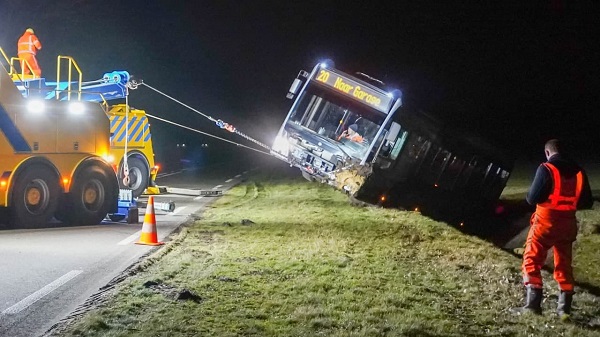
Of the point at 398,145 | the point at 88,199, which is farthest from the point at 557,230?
the point at 398,145

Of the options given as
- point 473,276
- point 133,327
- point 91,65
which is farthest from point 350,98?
point 91,65

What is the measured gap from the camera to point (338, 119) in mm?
15547

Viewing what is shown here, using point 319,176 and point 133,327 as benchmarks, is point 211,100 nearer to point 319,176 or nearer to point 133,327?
point 319,176

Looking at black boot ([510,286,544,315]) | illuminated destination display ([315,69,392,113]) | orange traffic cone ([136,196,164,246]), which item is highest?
illuminated destination display ([315,69,392,113])

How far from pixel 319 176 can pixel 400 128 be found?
234cm

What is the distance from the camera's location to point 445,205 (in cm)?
1664

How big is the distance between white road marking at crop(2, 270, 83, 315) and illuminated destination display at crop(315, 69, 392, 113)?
8501 mm

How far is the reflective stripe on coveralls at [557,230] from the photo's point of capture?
6.28 meters

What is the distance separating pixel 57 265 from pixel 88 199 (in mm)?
4120

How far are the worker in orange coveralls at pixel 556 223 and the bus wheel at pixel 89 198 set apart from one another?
27.0 feet

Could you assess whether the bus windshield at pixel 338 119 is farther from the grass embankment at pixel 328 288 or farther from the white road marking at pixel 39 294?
Answer: the white road marking at pixel 39 294

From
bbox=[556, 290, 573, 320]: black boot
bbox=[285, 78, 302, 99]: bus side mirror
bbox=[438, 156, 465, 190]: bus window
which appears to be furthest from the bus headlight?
bbox=[556, 290, 573, 320]: black boot

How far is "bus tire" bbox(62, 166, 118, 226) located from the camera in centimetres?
1192

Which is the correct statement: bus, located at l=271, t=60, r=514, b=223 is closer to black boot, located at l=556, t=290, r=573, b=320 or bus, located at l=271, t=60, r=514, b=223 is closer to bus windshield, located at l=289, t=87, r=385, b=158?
bus windshield, located at l=289, t=87, r=385, b=158
